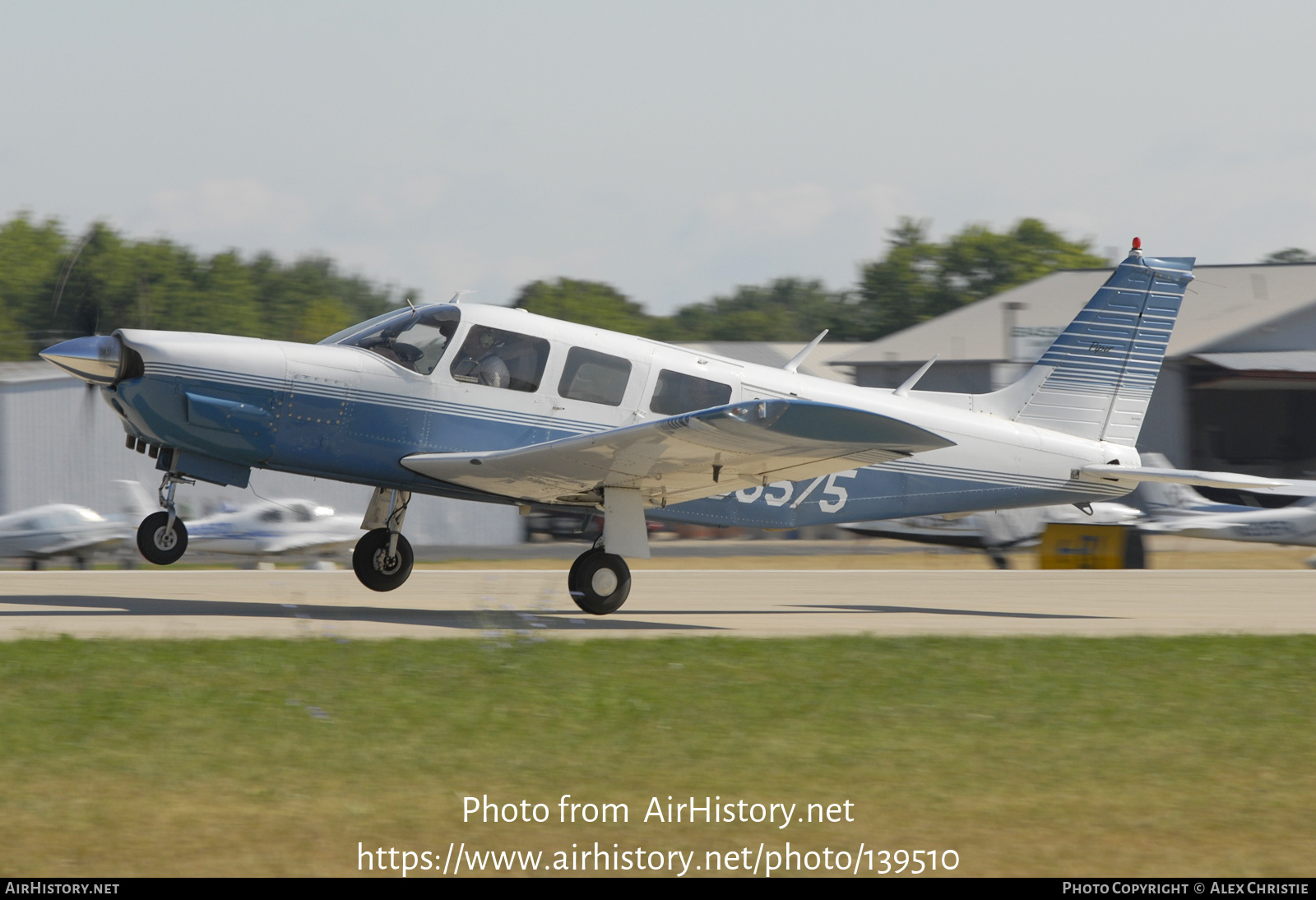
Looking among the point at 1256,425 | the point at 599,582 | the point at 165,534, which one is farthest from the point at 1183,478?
the point at 1256,425

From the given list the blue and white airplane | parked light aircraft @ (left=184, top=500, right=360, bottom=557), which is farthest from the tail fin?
parked light aircraft @ (left=184, top=500, right=360, bottom=557)

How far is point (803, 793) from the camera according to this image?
5879 millimetres

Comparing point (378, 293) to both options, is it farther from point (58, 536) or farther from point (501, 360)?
point (501, 360)

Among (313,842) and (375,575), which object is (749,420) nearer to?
(375,575)

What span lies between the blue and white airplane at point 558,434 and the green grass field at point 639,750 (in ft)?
6.18

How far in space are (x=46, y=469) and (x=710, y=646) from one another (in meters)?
27.5

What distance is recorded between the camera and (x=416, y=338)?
1143 cm

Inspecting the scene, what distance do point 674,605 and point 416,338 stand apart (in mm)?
4242

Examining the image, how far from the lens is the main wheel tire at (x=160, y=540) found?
11094mm

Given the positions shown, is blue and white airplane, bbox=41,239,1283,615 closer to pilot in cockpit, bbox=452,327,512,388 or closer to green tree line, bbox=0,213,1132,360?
pilot in cockpit, bbox=452,327,512,388

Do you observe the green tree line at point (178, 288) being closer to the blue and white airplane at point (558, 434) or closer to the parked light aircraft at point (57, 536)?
the parked light aircraft at point (57, 536)

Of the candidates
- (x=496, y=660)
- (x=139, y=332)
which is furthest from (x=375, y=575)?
(x=496, y=660)

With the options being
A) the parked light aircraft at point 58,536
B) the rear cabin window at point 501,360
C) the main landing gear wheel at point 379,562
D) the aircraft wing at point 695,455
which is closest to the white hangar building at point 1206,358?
the parked light aircraft at point 58,536

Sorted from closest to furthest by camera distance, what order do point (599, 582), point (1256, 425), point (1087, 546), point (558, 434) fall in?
point (558, 434) → point (599, 582) → point (1087, 546) → point (1256, 425)
